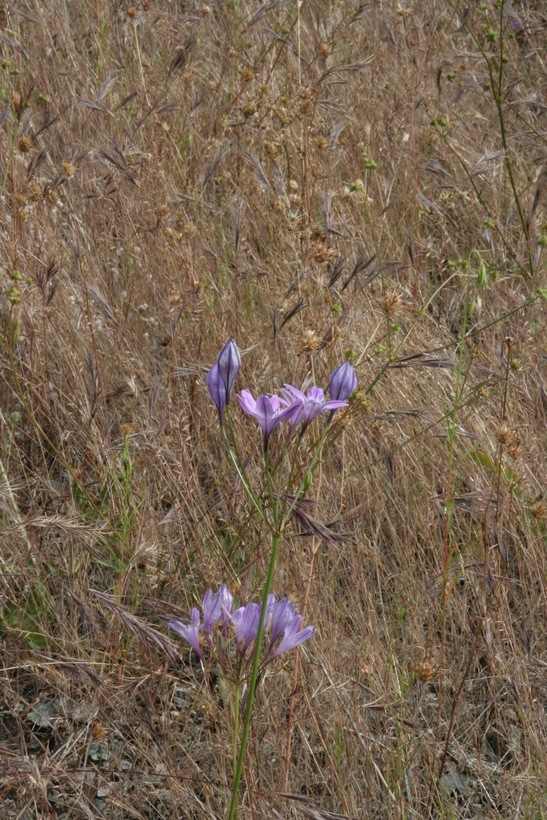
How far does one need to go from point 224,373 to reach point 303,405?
12 centimetres

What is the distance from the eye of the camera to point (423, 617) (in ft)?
6.73

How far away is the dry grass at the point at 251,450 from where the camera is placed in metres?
1.76

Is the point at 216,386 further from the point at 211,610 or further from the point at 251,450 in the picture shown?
the point at 251,450

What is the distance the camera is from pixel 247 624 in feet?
4.10

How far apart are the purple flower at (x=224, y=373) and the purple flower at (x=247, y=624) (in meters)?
0.27

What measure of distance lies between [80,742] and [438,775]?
72 centimetres

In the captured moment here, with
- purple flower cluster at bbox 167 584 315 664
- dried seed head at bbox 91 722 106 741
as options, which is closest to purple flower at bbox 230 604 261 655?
purple flower cluster at bbox 167 584 315 664

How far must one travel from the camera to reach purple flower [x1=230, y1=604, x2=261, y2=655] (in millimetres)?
1250

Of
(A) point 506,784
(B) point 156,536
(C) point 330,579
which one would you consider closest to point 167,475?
(B) point 156,536

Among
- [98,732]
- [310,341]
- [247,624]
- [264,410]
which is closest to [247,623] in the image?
[247,624]

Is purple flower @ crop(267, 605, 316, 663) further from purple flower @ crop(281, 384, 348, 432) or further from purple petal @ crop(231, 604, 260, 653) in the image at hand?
purple flower @ crop(281, 384, 348, 432)

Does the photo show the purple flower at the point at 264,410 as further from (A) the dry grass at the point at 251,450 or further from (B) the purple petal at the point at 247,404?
(A) the dry grass at the point at 251,450

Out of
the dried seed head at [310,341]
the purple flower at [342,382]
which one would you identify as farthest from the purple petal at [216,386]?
the dried seed head at [310,341]

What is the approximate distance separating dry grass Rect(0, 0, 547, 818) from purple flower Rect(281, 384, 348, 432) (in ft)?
0.53
